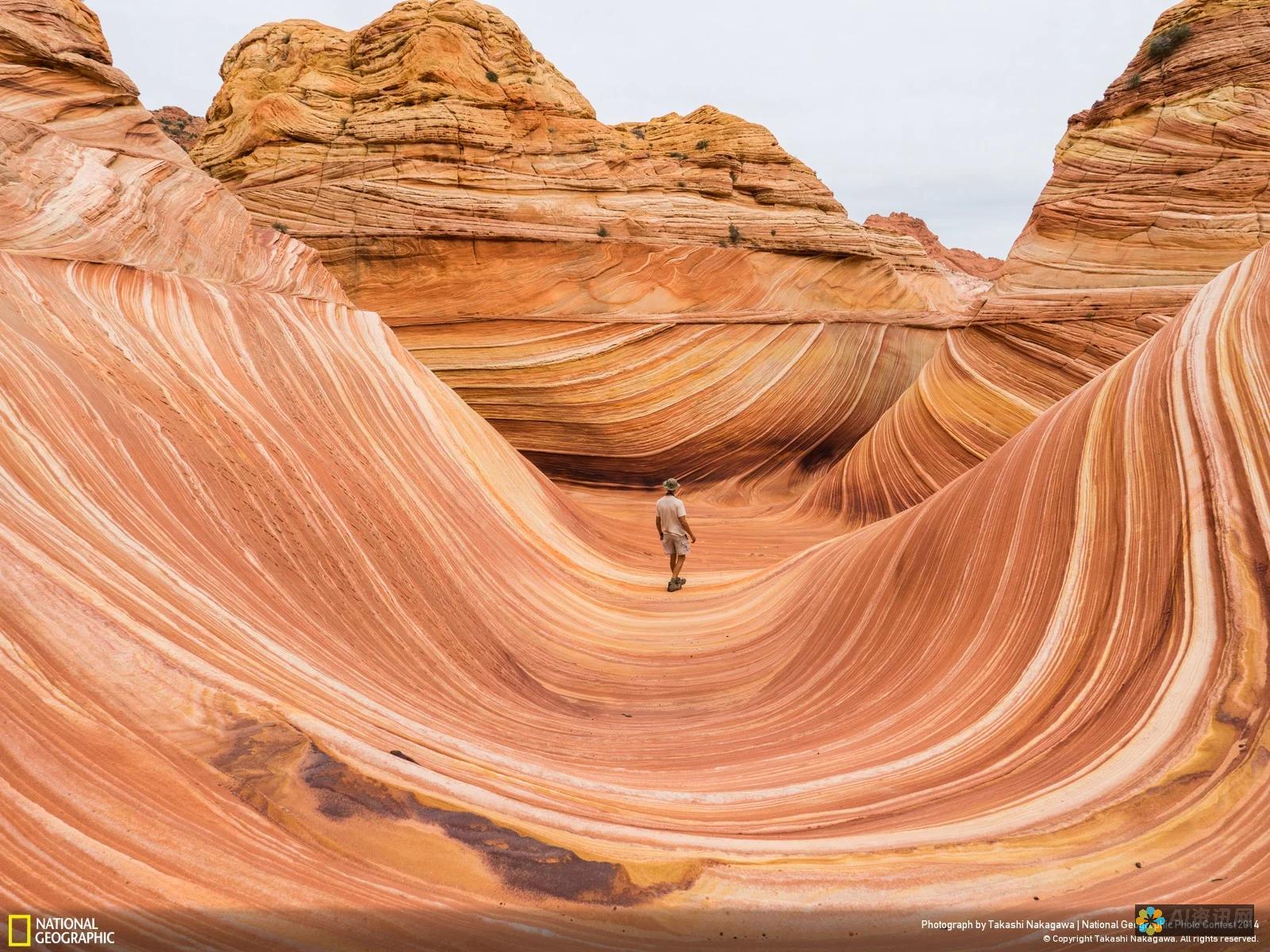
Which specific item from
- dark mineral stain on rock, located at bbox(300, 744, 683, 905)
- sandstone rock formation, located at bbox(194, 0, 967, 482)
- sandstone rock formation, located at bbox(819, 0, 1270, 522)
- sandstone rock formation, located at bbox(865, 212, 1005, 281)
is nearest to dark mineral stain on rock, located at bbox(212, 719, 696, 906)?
dark mineral stain on rock, located at bbox(300, 744, 683, 905)

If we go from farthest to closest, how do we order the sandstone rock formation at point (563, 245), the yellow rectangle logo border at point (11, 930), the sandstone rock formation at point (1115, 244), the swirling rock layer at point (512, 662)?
the sandstone rock formation at point (563, 245), the sandstone rock formation at point (1115, 244), the swirling rock layer at point (512, 662), the yellow rectangle logo border at point (11, 930)

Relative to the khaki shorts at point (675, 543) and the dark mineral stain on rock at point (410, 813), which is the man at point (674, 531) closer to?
the khaki shorts at point (675, 543)

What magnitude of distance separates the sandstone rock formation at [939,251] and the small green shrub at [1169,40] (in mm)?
17248

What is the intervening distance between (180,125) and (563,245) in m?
14.2

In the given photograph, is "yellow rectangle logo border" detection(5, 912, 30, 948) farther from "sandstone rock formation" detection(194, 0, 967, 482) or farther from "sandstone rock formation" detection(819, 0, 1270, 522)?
"sandstone rock formation" detection(194, 0, 967, 482)

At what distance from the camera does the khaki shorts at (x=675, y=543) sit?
7.70 m

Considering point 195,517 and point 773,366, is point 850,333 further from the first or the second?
point 195,517

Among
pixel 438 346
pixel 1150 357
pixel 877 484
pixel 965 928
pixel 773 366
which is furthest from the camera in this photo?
pixel 773 366

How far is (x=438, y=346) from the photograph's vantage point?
12.9m

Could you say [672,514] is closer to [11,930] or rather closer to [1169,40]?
[11,930]

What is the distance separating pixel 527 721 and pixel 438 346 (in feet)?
30.5

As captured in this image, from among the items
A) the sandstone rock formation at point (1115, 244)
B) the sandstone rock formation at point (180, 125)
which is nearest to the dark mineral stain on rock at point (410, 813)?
the sandstone rock formation at point (1115, 244)

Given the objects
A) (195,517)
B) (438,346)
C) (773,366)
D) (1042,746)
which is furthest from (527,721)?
(773,366)

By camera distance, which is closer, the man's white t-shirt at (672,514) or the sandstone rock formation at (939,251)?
the man's white t-shirt at (672,514)
